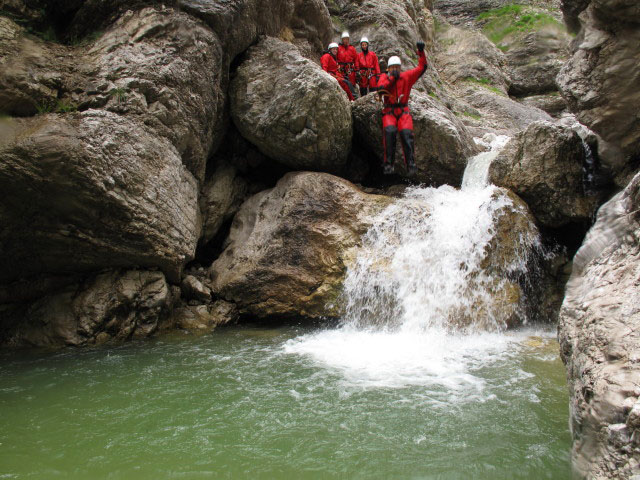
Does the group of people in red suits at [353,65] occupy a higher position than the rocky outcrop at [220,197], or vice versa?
the group of people in red suits at [353,65]

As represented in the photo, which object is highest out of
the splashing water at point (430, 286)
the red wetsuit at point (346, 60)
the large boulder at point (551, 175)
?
the red wetsuit at point (346, 60)

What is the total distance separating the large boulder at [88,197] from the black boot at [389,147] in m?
4.89

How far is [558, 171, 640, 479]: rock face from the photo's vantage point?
2387 mm

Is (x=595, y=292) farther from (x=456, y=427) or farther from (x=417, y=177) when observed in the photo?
(x=417, y=177)

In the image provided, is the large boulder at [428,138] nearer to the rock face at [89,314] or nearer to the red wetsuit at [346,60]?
the red wetsuit at [346,60]

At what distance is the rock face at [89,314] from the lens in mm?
7531

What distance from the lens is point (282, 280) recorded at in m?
8.90

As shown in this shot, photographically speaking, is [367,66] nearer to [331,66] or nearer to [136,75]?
[331,66]

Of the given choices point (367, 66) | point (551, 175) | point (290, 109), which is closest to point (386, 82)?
point (290, 109)

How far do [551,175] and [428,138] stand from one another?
3098 millimetres

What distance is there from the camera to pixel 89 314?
7.59 metres

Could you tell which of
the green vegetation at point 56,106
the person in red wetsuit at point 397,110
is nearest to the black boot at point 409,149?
the person in red wetsuit at point 397,110

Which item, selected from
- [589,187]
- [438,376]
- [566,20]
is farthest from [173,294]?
[566,20]

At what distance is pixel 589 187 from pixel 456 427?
669 centimetres
